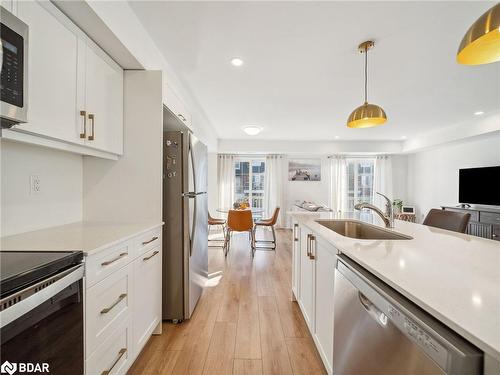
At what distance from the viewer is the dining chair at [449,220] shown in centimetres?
177

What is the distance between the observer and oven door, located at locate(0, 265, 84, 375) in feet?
2.27

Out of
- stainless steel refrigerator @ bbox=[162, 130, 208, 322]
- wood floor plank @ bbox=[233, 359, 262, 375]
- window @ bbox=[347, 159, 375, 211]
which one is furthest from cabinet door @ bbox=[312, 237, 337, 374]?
window @ bbox=[347, 159, 375, 211]

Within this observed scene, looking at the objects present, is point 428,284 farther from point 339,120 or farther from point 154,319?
point 339,120

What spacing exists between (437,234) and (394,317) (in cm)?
103

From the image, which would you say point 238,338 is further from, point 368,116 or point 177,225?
point 368,116

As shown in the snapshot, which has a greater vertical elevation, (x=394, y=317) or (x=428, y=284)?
(x=428, y=284)

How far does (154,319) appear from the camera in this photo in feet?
5.63

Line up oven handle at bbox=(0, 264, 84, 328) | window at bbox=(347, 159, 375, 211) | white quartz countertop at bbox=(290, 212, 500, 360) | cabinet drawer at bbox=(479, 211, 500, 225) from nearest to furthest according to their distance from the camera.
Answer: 1. white quartz countertop at bbox=(290, 212, 500, 360)
2. oven handle at bbox=(0, 264, 84, 328)
3. cabinet drawer at bbox=(479, 211, 500, 225)
4. window at bbox=(347, 159, 375, 211)

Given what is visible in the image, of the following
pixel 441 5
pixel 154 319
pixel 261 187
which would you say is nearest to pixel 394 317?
pixel 154 319

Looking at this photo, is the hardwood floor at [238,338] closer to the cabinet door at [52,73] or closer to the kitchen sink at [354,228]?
the kitchen sink at [354,228]

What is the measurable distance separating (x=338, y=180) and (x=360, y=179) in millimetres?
820

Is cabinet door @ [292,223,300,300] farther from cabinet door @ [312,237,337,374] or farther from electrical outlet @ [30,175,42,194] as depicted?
electrical outlet @ [30,175,42,194]

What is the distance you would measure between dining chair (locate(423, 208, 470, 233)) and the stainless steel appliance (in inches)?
100.0

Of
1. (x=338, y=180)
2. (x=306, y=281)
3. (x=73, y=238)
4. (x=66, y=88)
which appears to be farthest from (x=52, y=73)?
(x=338, y=180)
